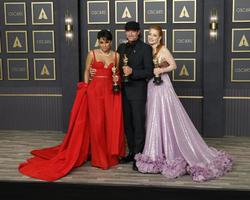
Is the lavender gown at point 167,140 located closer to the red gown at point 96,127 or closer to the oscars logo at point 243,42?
the red gown at point 96,127

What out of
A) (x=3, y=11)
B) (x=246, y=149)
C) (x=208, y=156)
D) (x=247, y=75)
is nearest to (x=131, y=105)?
(x=208, y=156)

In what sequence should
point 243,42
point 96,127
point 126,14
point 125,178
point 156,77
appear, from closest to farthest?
point 125,178 → point 156,77 → point 96,127 → point 243,42 → point 126,14

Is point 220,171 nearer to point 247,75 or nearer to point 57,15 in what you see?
point 247,75

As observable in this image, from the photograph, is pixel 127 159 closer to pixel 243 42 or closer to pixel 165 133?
pixel 165 133

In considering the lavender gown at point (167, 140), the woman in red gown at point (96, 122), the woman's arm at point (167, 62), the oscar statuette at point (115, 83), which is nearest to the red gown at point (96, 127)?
the woman in red gown at point (96, 122)

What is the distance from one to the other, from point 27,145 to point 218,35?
3297mm

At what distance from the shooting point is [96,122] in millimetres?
5059

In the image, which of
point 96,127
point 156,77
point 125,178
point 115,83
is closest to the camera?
point 125,178

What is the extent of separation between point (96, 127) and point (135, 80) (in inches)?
29.4

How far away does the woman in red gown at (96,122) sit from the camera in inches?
199

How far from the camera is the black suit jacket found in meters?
4.80

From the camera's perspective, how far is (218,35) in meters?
6.31

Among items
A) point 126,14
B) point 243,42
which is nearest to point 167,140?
point 243,42

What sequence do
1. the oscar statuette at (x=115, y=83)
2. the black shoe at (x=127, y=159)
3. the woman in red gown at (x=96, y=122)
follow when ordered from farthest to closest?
the black shoe at (x=127, y=159) < the woman in red gown at (x=96, y=122) < the oscar statuette at (x=115, y=83)
